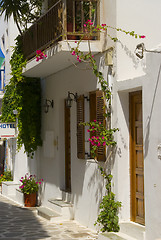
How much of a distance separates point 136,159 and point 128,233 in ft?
4.68

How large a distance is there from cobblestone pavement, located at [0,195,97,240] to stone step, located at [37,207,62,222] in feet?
0.38

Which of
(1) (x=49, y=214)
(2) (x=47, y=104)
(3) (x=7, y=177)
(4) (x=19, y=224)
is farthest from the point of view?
(3) (x=7, y=177)

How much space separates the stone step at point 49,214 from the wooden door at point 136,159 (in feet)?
10.7

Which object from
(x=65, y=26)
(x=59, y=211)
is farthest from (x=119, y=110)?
(x=59, y=211)

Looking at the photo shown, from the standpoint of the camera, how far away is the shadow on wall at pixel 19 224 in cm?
1162

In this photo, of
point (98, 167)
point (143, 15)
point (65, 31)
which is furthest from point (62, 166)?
point (143, 15)

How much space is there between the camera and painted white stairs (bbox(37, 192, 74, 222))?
13.2 meters

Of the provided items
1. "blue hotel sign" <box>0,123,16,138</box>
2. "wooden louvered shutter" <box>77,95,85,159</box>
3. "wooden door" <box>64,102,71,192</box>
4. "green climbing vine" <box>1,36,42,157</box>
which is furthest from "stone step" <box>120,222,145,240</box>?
"blue hotel sign" <box>0,123,16,138</box>

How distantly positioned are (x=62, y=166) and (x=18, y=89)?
3276 millimetres

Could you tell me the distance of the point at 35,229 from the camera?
1238 cm

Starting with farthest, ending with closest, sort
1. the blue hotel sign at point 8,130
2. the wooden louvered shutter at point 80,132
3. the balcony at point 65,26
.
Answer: the blue hotel sign at point 8,130, the wooden louvered shutter at point 80,132, the balcony at point 65,26

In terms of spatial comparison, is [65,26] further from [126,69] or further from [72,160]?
[72,160]

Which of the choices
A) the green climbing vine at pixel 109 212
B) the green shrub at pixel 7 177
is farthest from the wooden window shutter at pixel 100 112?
the green shrub at pixel 7 177

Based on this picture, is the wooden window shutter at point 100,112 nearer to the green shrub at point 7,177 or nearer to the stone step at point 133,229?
the stone step at point 133,229
